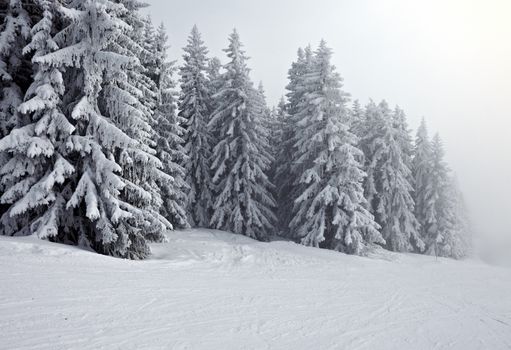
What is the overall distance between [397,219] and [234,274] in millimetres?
22068

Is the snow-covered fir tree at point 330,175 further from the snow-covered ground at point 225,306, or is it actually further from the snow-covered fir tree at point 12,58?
the snow-covered fir tree at point 12,58

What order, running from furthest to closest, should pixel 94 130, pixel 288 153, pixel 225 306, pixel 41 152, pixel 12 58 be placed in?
pixel 288 153 → pixel 12 58 → pixel 94 130 → pixel 41 152 → pixel 225 306

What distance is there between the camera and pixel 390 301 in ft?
33.3

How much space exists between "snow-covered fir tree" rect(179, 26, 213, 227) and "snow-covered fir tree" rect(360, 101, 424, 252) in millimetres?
14178

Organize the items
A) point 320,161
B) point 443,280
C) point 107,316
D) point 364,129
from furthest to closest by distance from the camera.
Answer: point 364,129, point 320,161, point 443,280, point 107,316

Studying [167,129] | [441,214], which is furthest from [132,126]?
[441,214]

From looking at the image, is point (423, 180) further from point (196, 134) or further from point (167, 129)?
point (167, 129)

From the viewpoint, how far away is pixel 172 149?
80.3 ft

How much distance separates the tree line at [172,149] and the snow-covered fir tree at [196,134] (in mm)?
113

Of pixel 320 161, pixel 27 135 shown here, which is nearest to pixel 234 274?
pixel 27 135

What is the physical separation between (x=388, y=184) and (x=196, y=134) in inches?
677

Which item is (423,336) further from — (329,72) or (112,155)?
(329,72)

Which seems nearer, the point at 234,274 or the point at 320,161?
the point at 234,274

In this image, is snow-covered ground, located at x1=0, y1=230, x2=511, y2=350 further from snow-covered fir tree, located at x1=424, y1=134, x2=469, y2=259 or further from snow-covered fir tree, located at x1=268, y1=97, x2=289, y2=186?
snow-covered fir tree, located at x1=424, y1=134, x2=469, y2=259
